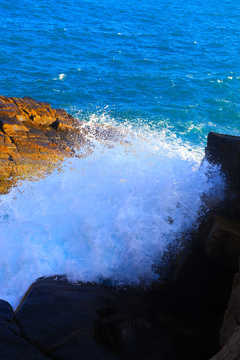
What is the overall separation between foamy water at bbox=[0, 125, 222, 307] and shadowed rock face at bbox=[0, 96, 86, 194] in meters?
0.70

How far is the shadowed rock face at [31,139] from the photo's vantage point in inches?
357

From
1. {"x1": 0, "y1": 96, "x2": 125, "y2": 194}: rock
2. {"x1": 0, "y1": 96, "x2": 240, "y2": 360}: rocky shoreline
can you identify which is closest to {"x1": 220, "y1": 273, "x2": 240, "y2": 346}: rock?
{"x1": 0, "y1": 96, "x2": 240, "y2": 360}: rocky shoreline

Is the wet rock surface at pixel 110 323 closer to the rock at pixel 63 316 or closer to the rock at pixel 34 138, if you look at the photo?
the rock at pixel 63 316

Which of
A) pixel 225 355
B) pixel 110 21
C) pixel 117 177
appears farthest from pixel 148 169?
pixel 110 21

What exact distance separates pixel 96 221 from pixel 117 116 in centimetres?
939

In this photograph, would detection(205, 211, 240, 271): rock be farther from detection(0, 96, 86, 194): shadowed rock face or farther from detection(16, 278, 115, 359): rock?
detection(0, 96, 86, 194): shadowed rock face

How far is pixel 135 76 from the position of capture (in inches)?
774

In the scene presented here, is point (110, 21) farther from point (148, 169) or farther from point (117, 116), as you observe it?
point (148, 169)

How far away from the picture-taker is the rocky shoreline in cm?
429

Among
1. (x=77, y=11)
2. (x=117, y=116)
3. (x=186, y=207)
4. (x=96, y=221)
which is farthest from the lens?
(x=77, y=11)

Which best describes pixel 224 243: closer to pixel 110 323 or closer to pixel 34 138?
pixel 110 323

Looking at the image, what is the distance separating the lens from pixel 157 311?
511cm

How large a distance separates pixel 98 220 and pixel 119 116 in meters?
9.41

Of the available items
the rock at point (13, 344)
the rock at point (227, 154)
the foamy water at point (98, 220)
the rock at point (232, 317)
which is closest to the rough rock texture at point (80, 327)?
the rock at point (13, 344)
